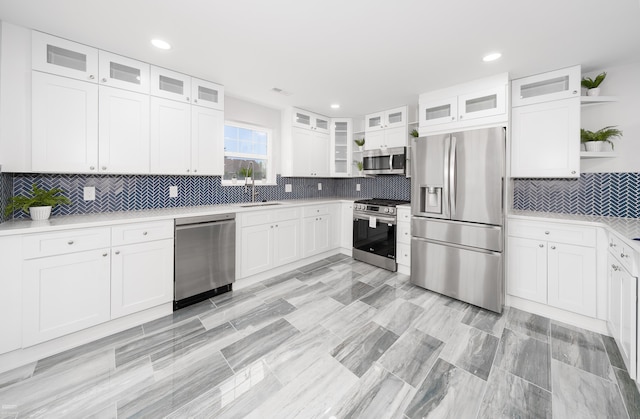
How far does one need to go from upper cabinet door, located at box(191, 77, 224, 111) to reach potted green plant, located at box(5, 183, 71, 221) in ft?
5.23

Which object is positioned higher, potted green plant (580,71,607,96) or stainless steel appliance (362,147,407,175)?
potted green plant (580,71,607,96)

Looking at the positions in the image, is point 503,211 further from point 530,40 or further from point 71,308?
point 71,308

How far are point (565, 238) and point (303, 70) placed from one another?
9.97ft

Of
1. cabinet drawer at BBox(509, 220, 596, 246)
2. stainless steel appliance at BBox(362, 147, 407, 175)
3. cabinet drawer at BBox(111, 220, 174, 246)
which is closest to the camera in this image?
cabinet drawer at BBox(111, 220, 174, 246)

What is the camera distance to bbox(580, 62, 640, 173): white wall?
8.30 ft

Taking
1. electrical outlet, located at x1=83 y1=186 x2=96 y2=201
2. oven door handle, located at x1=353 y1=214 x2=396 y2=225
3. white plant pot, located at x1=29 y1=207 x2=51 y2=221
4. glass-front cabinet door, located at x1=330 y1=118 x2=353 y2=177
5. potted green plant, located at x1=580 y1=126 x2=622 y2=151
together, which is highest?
glass-front cabinet door, located at x1=330 y1=118 x2=353 y2=177

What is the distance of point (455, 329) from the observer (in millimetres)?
2328

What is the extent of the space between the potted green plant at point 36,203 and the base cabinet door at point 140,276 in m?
0.61

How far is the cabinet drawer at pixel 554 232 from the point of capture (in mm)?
2320

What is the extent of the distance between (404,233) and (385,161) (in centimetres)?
117

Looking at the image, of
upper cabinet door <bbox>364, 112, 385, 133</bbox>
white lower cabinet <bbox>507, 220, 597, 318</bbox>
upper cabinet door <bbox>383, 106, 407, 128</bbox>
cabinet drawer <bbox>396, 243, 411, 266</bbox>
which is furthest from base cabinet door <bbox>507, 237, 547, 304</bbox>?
upper cabinet door <bbox>364, 112, 385, 133</bbox>

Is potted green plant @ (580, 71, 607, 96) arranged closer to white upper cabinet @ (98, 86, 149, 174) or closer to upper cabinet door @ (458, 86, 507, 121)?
upper cabinet door @ (458, 86, 507, 121)

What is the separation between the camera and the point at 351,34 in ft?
6.87

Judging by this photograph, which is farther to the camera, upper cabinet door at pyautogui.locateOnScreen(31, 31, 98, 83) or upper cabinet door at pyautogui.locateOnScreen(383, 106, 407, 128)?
upper cabinet door at pyautogui.locateOnScreen(383, 106, 407, 128)
